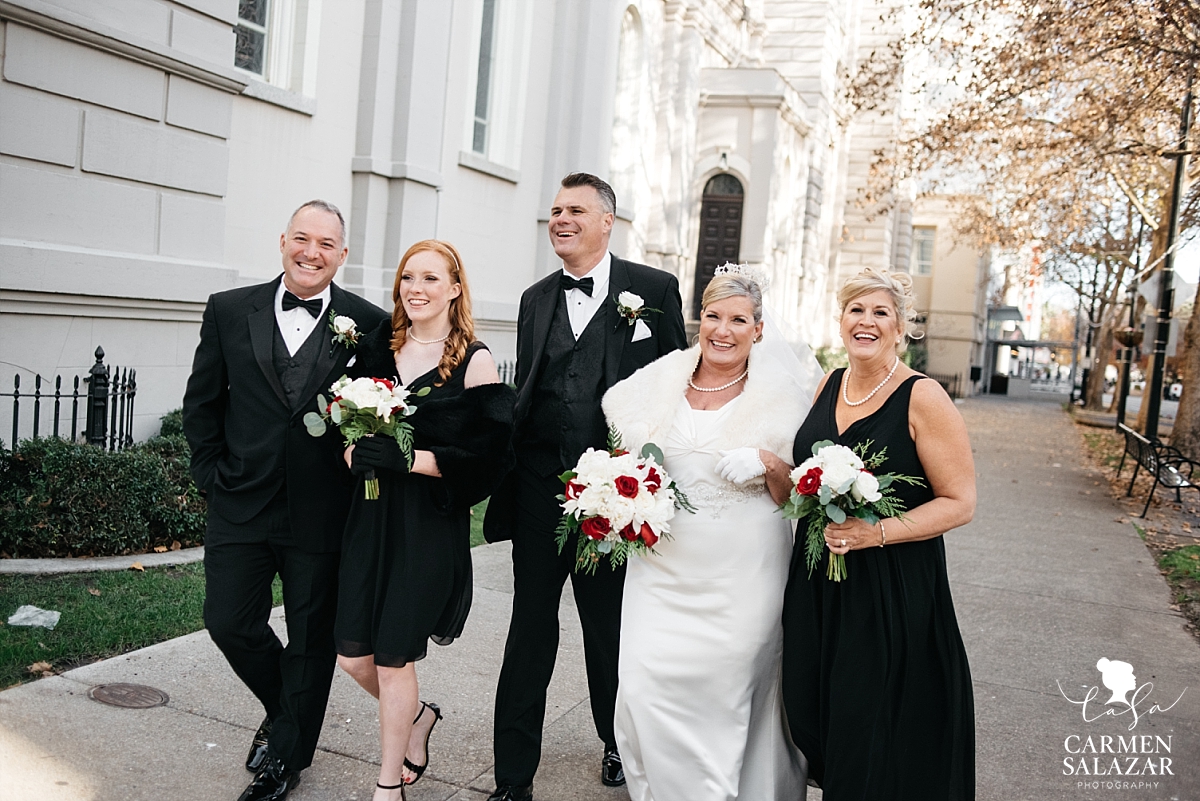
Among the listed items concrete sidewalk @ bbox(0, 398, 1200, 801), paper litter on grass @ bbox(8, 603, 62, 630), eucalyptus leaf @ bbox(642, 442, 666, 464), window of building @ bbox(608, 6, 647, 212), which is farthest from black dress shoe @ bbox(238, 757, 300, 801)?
window of building @ bbox(608, 6, 647, 212)

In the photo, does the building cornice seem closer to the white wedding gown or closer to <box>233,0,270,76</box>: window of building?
<box>233,0,270,76</box>: window of building

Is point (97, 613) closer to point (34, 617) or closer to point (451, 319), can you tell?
point (34, 617)

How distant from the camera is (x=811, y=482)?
11.5 feet

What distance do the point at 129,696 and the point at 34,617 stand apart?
1265 mm

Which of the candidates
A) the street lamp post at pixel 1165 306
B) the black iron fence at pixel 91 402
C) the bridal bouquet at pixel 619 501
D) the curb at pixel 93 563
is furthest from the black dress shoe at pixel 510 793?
the street lamp post at pixel 1165 306

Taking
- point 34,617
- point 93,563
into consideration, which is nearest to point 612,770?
point 34,617

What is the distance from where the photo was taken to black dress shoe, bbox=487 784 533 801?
4195 millimetres

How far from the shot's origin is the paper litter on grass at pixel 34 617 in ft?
18.9

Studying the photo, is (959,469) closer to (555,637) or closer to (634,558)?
(634,558)

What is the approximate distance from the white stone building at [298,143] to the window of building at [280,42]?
0.08 ft

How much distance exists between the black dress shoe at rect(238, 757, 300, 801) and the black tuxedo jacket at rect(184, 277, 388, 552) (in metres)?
0.89

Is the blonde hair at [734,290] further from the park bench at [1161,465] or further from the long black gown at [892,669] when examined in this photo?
the park bench at [1161,465]

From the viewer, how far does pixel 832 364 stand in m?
30.4

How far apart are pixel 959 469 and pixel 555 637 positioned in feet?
6.04
